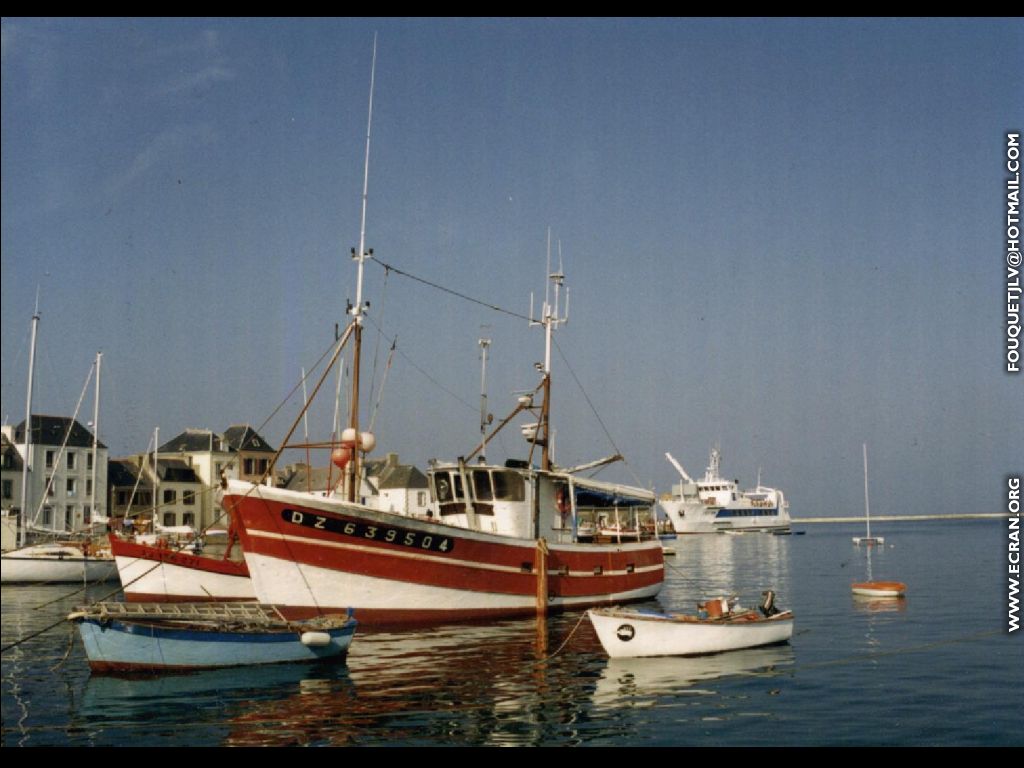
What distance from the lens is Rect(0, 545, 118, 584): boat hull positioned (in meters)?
45.9

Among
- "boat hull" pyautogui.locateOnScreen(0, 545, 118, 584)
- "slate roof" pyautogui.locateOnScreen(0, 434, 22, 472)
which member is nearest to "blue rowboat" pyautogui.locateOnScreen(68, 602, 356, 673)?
"boat hull" pyautogui.locateOnScreen(0, 545, 118, 584)

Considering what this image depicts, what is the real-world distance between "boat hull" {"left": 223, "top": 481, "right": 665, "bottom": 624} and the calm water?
3.95ft

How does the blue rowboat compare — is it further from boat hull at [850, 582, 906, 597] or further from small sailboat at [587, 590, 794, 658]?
boat hull at [850, 582, 906, 597]

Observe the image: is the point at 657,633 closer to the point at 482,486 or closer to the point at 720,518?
the point at 482,486

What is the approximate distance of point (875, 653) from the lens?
80.5ft

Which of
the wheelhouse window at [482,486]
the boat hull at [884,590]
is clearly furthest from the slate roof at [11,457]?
the boat hull at [884,590]

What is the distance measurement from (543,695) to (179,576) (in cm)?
1989

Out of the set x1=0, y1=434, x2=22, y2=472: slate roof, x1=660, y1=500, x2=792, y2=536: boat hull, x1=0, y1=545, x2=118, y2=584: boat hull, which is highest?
x1=0, y1=434, x2=22, y2=472: slate roof

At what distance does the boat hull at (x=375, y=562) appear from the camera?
26.2m

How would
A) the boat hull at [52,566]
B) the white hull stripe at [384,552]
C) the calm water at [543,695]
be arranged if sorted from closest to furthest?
the calm water at [543,695], the white hull stripe at [384,552], the boat hull at [52,566]

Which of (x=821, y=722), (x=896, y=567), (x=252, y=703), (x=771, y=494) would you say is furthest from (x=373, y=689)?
(x=771, y=494)

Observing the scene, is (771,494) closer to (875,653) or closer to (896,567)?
(896,567)

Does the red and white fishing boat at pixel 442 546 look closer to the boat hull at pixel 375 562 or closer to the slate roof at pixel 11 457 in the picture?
the boat hull at pixel 375 562

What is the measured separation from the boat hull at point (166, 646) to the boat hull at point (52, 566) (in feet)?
92.8
